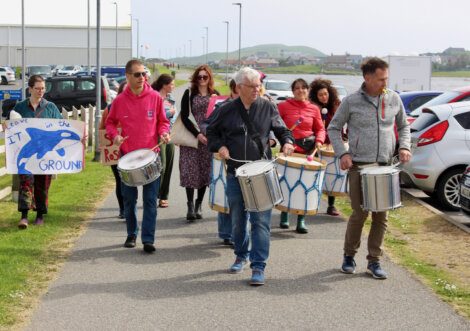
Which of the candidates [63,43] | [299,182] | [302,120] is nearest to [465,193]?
[302,120]

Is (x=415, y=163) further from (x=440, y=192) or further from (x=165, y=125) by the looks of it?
(x=165, y=125)

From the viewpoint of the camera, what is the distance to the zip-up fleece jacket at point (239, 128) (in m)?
7.42

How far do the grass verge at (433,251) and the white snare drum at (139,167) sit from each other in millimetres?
2490

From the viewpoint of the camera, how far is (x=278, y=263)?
8109mm

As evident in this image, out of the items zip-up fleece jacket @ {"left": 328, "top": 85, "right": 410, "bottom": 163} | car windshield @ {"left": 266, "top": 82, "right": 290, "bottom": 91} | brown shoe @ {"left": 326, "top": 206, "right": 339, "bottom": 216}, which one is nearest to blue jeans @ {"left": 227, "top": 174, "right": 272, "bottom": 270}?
zip-up fleece jacket @ {"left": 328, "top": 85, "right": 410, "bottom": 163}

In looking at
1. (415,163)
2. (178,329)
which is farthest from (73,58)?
(178,329)

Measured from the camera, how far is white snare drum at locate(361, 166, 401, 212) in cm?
728

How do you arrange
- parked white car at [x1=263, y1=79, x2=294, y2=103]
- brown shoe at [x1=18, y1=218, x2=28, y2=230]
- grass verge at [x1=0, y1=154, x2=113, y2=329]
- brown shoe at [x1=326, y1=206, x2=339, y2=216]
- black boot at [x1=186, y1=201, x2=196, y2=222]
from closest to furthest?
grass verge at [x1=0, y1=154, x2=113, y2=329] → brown shoe at [x1=18, y1=218, x2=28, y2=230] → black boot at [x1=186, y1=201, x2=196, y2=222] → brown shoe at [x1=326, y1=206, x2=339, y2=216] → parked white car at [x1=263, y1=79, x2=294, y2=103]

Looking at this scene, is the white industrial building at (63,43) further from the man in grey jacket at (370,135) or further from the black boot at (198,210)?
the man in grey jacket at (370,135)

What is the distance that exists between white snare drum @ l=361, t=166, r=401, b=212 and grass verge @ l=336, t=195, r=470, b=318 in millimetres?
765

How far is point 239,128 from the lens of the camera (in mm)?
7410

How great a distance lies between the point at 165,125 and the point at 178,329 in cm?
321

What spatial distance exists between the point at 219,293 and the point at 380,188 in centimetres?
165

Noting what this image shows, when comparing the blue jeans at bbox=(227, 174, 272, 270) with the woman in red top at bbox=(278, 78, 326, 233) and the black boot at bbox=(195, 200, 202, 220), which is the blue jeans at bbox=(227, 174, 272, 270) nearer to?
the woman in red top at bbox=(278, 78, 326, 233)
